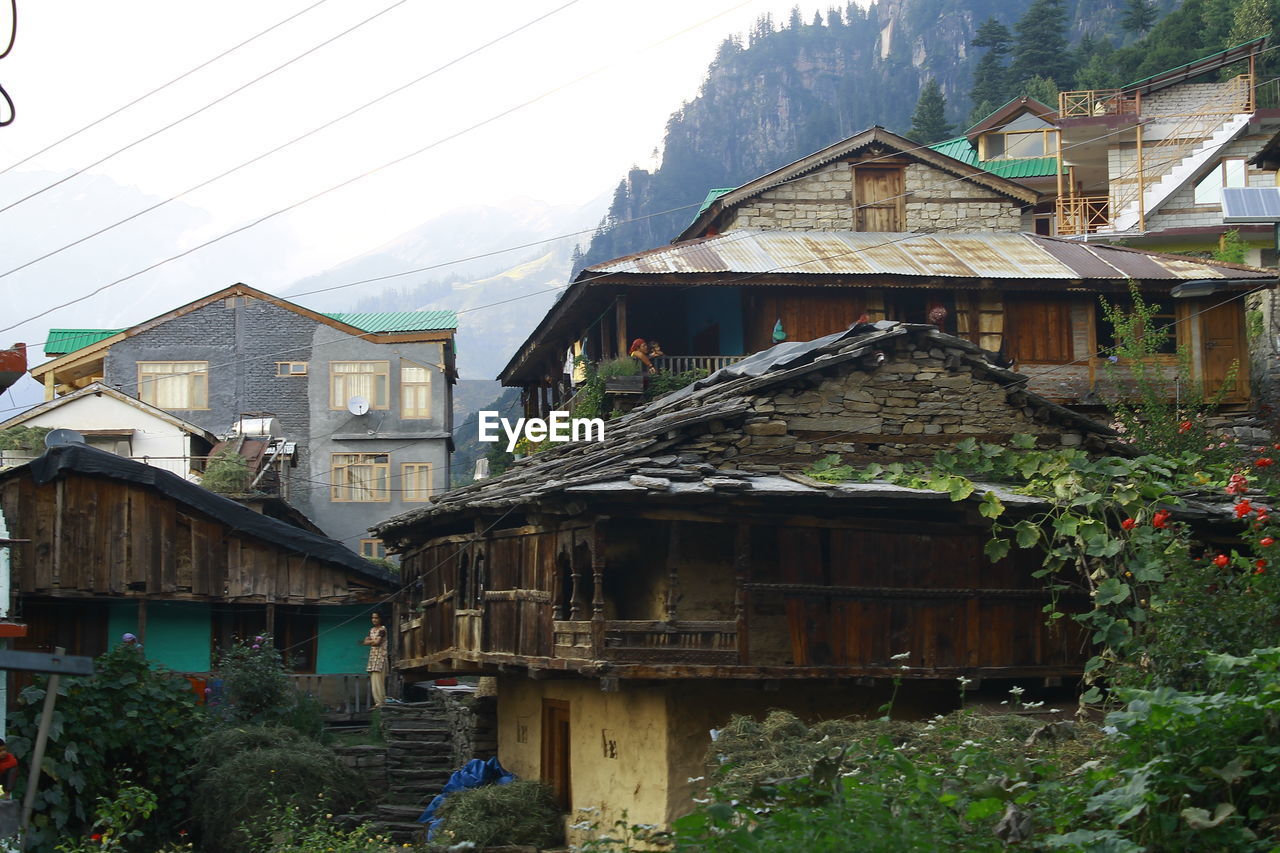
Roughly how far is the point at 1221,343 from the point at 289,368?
84.2ft

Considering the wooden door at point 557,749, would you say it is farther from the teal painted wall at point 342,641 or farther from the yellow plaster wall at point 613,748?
the teal painted wall at point 342,641

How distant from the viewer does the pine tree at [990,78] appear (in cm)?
6298

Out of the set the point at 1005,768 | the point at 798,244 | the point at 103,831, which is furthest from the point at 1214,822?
the point at 798,244

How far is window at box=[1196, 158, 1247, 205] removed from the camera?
4256cm

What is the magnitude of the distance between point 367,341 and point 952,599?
28.1 m

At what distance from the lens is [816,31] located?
5157 inches

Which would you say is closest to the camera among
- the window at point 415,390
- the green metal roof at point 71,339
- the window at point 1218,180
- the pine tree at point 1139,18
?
the window at point 415,390

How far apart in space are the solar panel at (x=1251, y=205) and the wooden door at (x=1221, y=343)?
208 centimetres

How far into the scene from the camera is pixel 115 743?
58.5 feet

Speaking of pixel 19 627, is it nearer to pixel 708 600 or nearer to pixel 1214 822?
pixel 708 600

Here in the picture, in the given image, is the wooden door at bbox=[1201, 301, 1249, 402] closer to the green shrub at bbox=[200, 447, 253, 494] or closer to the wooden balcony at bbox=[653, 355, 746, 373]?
the wooden balcony at bbox=[653, 355, 746, 373]

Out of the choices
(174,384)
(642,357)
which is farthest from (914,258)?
(174,384)

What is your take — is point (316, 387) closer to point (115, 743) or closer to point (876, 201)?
point (876, 201)

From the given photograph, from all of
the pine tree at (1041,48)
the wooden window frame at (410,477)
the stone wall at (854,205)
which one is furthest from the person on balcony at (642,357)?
the pine tree at (1041,48)
